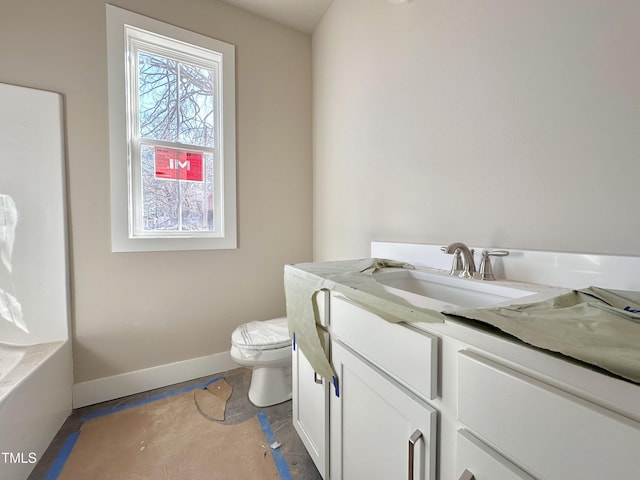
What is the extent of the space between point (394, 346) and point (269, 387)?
118 cm

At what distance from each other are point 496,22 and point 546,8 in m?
0.15

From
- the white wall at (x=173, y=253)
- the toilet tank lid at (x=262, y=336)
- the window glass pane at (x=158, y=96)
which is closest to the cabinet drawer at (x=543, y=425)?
the toilet tank lid at (x=262, y=336)

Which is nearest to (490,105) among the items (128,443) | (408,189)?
(408,189)

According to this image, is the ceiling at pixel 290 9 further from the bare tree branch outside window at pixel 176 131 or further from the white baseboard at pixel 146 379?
the white baseboard at pixel 146 379

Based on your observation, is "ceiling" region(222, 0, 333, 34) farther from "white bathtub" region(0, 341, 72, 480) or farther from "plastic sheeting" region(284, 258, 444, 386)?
"white bathtub" region(0, 341, 72, 480)

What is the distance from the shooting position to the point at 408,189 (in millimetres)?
1294

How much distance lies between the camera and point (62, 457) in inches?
46.1

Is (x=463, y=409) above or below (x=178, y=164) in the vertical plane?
below

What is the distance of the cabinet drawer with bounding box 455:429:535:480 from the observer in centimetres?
39

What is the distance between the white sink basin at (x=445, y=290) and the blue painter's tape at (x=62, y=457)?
1.56m

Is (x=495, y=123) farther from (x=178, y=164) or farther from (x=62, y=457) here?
(x=62, y=457)

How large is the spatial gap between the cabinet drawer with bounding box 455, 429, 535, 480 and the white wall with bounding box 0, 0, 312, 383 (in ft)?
5.54

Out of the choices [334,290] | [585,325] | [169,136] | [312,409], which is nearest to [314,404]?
[312,409]

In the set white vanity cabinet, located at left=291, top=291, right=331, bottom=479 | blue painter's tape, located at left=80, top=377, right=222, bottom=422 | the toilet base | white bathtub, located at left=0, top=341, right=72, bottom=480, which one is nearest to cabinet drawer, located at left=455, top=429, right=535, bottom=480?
white vanity cabinet, located at left=291, top=291, right=331, bottom=479
